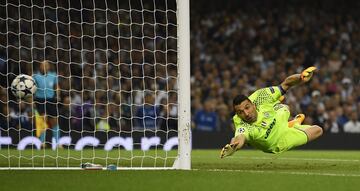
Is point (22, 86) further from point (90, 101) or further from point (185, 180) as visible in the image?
point (185, 180)

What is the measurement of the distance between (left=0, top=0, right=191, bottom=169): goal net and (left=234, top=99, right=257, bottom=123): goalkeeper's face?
2.11ft

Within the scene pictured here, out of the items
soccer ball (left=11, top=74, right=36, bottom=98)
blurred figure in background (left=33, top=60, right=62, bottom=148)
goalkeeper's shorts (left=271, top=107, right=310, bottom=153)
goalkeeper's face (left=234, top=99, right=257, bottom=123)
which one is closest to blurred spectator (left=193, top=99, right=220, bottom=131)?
blurred figure in background (left=33, top=60, right=62, bottom=148)

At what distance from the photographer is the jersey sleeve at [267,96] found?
10695mm

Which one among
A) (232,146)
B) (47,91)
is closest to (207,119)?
(47,91)

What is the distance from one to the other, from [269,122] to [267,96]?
0.39 meters

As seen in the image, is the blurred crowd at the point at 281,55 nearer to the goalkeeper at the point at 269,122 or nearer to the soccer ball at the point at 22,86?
the soccer ball at the point at 22,86

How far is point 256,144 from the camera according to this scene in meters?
10.7

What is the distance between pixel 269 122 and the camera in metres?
10.5

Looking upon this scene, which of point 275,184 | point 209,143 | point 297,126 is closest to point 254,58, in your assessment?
point 209,143

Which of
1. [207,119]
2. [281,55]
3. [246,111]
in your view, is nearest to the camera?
[246,111]

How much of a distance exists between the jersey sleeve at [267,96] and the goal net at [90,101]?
3.18ft

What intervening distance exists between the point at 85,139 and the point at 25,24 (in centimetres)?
364

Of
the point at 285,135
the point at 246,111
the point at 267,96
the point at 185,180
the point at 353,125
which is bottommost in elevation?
the point at 185,180

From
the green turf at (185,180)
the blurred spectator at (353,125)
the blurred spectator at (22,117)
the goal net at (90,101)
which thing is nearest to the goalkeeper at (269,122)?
the green turf at (185,180)
